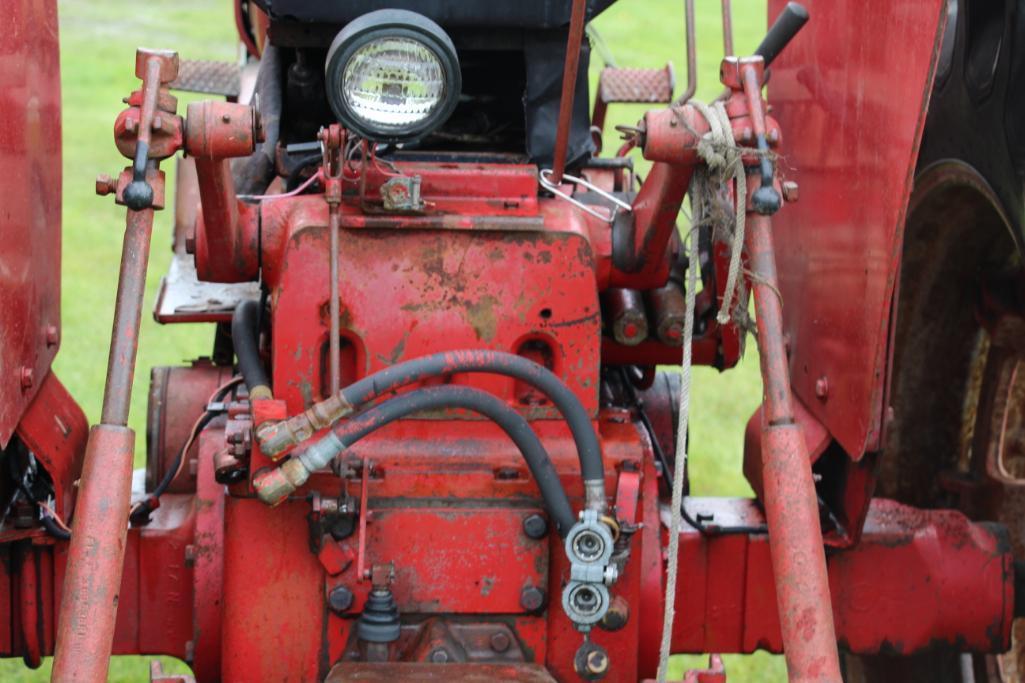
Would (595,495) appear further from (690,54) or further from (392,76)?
(690,54)

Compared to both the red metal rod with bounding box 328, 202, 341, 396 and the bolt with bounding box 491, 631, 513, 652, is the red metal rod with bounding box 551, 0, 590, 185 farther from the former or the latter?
the bolt with bounding box 491, 631, 513, 652

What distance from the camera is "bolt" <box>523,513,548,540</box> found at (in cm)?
289

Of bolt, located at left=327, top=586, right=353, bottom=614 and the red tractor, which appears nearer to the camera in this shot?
the red tractor

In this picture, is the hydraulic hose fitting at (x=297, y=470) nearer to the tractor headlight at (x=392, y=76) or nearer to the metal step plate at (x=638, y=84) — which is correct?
the tractor headlight at (x=392, y=76)

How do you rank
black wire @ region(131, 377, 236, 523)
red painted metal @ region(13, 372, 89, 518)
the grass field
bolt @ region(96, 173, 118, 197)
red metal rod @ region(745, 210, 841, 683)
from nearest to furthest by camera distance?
red metal rod @ region(745, 210, 841, 683), bolt @ region(96, 173, 118, 197), red painted metal @ region(13, 372, 89, 518), black wire @ region(131, 377, 236, 523), the grass field

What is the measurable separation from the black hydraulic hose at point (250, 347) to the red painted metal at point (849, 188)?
1048mm

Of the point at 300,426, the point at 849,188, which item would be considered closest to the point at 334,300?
the point at 300,426

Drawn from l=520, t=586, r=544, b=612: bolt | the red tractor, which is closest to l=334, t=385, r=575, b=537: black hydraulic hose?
the red tractor

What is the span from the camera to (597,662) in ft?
9.39

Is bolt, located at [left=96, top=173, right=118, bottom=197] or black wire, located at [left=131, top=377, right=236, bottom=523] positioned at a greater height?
bolt, located at [left=96, top=173, right=118, bottom=197]

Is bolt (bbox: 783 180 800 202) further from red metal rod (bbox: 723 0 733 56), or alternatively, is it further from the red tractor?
red metal rod (bbox: 723 0 733 56)

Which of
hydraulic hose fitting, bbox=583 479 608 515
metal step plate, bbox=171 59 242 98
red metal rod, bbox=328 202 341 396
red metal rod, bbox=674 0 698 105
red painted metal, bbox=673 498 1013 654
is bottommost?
red painted metal, bbox=673 498 1013 654

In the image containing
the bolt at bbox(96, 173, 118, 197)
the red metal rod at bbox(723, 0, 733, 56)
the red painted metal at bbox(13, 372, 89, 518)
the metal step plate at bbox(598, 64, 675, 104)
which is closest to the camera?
the bolt at bbox(96, 173, 118, 197)

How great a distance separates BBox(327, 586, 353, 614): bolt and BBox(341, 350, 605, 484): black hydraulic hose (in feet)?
1.27
